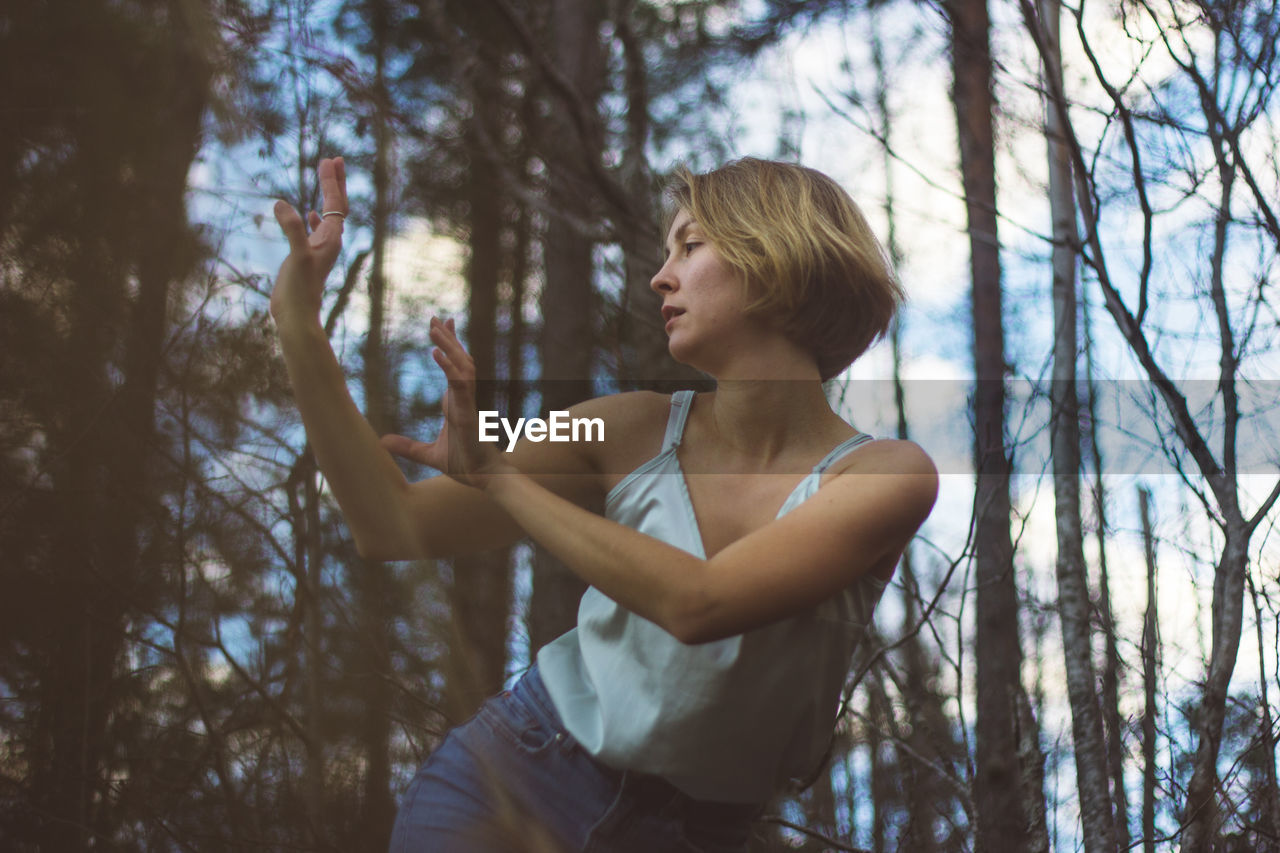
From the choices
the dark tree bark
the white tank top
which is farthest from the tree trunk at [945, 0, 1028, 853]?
the dark tree bark

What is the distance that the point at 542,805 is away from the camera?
37.3 inches

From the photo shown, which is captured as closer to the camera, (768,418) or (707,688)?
(707,688)

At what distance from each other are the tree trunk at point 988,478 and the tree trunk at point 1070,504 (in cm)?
13

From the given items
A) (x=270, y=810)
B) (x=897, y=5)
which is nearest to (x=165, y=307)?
(x=270, y=810)

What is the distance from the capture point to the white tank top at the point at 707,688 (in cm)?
90

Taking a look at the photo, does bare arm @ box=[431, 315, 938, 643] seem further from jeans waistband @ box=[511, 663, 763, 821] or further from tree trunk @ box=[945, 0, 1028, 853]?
tree trunk @ box=[945, 0, 1028, 853]

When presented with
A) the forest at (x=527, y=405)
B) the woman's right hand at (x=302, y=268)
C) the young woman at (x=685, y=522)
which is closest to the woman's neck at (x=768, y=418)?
the young woman at (x=685, y=522)

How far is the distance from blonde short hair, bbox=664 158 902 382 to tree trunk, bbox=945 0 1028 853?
91 cm

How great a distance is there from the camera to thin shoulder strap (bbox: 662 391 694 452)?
1.09 meters

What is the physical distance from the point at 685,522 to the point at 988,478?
134cm

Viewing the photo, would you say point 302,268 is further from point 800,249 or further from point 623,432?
point 800,249

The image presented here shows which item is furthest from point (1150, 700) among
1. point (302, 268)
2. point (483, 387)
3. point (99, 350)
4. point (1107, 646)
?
point (99, 350)

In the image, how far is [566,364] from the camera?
259 centimetres

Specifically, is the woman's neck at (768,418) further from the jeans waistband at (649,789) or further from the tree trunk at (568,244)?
the tree trunk at (568,244)
